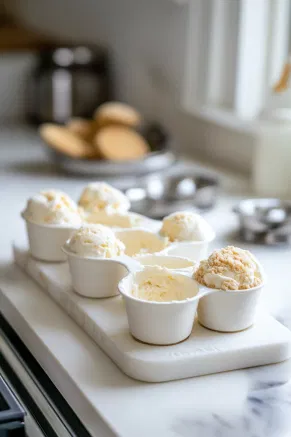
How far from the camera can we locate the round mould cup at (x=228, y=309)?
986 mm

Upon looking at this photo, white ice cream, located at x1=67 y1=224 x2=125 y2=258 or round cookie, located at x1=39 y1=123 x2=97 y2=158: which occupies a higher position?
white ice cream, located at x1=67 y1=224 x2=125 y2=258

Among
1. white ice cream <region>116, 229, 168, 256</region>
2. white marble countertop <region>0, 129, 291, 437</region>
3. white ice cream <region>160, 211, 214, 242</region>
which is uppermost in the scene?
white ice cream <region>160, 211, 214, 242</region>

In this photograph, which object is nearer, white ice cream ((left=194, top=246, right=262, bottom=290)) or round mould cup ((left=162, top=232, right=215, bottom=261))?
white ice cream ((left=194, top=246, right=262, bottom=290))

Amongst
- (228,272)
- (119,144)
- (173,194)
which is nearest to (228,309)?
(228,272)

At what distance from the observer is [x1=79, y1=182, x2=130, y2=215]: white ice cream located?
130 centimetres

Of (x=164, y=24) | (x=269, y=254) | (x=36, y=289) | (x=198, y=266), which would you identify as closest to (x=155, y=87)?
(x=164, y=24)

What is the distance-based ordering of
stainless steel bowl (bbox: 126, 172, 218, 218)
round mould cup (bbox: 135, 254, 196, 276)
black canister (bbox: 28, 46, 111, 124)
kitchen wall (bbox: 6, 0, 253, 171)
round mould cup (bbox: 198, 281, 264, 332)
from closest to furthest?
round mould cup (bbox: 198, 281, 264, 332)
round mould cup (bbox: 135, 254, 196, 276)
stainless steel bowl (bbox: 126, 172, 218, 218)
kitchen wall (bbox: 6, 0, 253, 171)
black canister (bbox: 28, 46, 111, 124)

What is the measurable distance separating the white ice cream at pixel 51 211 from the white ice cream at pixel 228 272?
0.28 metres

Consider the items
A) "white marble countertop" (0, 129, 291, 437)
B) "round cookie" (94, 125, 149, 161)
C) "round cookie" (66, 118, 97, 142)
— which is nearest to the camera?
"white marble countertop" (0, 129, 291, 437)

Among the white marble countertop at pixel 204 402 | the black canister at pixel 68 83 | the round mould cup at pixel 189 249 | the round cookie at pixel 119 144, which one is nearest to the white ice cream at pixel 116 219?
the round mould cup at pixel 189 249

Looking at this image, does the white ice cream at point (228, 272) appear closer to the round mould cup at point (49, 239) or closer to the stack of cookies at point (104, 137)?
the round mould cup at point (49, 239)

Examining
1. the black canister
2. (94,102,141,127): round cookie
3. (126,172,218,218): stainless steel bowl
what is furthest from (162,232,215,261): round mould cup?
the black canister

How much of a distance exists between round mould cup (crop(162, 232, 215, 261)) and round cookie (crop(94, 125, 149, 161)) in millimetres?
720

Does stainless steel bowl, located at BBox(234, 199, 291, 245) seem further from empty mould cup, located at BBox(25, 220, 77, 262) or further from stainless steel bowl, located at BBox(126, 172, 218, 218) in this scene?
empty mould cup, located at BBox(25, 220, 77, 262)
